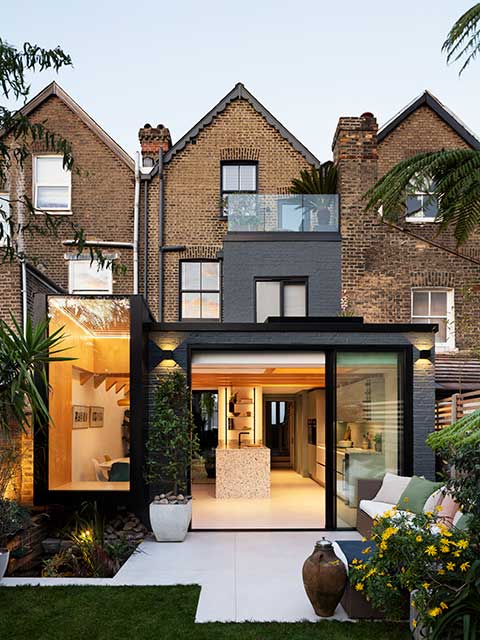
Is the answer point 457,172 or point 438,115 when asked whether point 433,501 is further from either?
point 438,115

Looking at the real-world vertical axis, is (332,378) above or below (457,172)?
below

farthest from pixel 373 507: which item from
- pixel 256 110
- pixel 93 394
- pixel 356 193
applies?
pixel 256 110

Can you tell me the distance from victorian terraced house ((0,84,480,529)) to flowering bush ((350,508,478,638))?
183 inches

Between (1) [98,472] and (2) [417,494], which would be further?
(1) [98,472]

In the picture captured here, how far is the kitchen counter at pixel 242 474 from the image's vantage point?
12.5 metres

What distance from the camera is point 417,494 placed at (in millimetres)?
6973

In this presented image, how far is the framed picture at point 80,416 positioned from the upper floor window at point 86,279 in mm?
5715

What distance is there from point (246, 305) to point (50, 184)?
5.43 meters

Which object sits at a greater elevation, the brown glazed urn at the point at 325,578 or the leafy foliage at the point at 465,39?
the leafy foliage at the point at 465,39

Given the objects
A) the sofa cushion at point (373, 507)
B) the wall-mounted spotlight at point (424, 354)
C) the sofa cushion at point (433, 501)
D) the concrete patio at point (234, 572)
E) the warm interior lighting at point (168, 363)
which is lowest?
the concrete patio at point (234, 572)

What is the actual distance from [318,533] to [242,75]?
1062 centimetres

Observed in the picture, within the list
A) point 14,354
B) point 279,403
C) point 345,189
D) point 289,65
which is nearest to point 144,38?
point 289,65

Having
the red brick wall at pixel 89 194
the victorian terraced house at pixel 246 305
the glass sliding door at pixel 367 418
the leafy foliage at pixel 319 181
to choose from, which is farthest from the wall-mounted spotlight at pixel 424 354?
the red brick wall at pixel 89 194

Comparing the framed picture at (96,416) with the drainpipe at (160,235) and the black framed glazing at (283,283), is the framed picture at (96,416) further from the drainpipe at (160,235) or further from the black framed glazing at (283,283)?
the drainpipe at (160,235)
